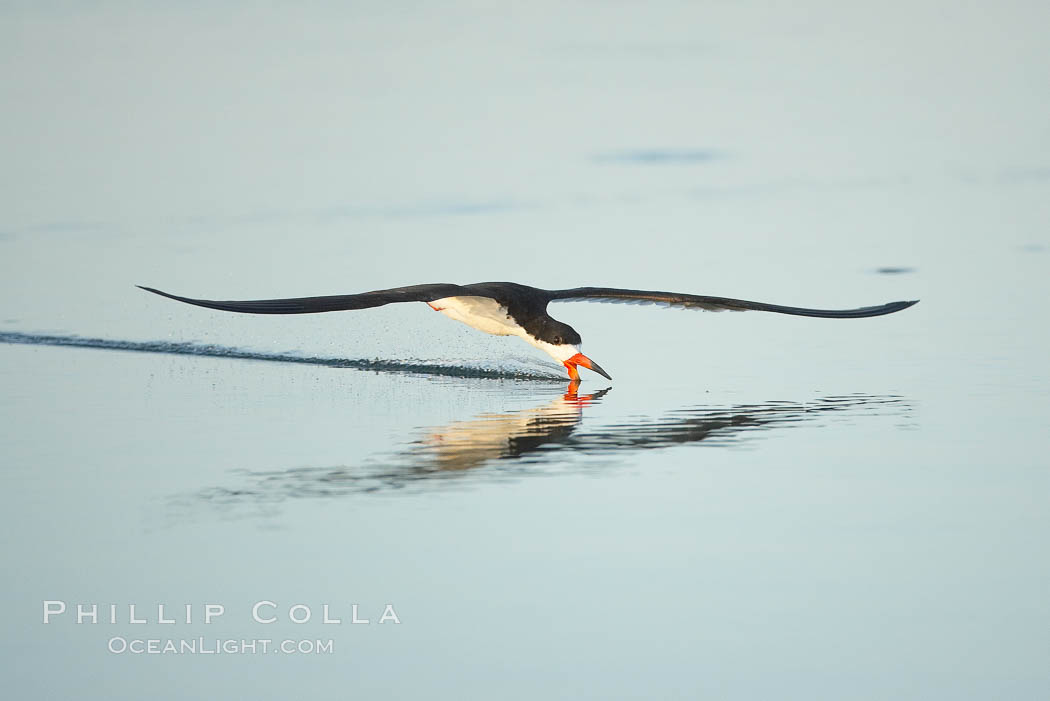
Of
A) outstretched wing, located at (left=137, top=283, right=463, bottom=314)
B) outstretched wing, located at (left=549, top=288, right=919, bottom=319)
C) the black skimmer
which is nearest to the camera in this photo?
outstretched wing, located at (left=137, top=283, right=463, bottom=314)

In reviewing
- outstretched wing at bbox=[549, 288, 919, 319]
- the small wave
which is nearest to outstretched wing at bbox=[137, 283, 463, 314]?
outstretched wing at bbox=[549, 288, 919, 319]

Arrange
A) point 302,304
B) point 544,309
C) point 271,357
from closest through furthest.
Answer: point 302,304
point 544,309
point 271,357

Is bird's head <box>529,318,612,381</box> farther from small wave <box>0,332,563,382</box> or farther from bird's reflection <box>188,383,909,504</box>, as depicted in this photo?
bird's reflection <box>188,383,909,504</box>

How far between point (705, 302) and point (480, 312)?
7.64 ft

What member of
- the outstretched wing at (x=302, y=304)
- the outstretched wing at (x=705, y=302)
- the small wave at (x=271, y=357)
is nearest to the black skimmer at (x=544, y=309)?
the outstretched wing at (x=705, y=302)

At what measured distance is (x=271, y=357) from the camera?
60.1 ft

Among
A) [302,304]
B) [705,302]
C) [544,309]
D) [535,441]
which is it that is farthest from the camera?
[544,309]

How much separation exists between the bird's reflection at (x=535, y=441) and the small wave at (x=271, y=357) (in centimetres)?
208

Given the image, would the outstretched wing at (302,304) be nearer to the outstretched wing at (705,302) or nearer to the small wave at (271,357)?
the outstretched wing at (705,302)

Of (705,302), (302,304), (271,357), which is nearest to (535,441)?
(302,304)

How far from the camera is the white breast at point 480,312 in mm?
16516

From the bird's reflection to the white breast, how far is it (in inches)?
60.2

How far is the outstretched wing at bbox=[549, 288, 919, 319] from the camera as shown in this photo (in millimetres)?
15859

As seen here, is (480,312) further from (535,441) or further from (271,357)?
(535,441)
